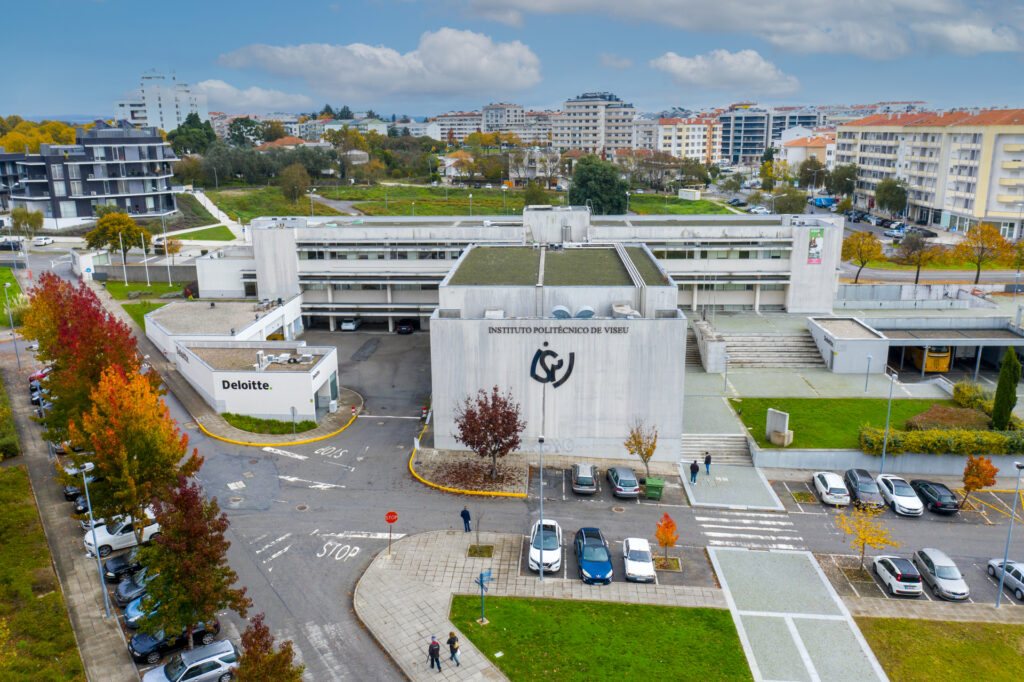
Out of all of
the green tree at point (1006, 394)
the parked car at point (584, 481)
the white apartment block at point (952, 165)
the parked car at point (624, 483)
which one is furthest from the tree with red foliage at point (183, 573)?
the white apartment block at point (952, 165)

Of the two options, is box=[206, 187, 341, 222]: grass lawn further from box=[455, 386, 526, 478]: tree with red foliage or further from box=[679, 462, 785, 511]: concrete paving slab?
box=[679, 462, 785, 511]: concrete paving slab

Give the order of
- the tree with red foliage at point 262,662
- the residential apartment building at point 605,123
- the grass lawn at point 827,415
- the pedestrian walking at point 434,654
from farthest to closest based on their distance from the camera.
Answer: the residential apartment building at point 605,123, the grass lawn at point 827,415, the pedestrian walking at point 434,654, the tree with red foliage at point 262,662

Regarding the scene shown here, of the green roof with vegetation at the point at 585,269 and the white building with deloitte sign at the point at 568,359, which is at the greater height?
the green roof with vegetation at the point at 585,269

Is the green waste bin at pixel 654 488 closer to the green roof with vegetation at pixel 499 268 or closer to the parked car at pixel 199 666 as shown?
the green roof with vegetation at pixel 499 268

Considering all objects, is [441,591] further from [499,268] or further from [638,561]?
[499,268]

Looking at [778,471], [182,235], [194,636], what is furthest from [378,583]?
[182,235]
